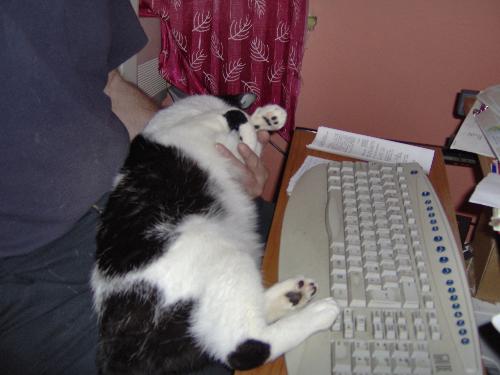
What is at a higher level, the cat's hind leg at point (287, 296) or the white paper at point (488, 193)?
the white paper at point (488, 193)

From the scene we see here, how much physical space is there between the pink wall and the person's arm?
2.44 ft

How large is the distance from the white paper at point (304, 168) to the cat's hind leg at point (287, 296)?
0.87 feet

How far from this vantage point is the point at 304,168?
1061mm

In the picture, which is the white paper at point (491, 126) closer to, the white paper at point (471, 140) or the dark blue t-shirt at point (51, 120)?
the white paper at point (471, 140)

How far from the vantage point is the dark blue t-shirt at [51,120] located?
0.79m

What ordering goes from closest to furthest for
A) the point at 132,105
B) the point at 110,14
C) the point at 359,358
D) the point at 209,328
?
the point at 359,358
the point at 209,328
the point at 110,14
the point at 132,105

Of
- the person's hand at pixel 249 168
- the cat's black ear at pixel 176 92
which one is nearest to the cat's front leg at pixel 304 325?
the person's hand at pixel 249 168

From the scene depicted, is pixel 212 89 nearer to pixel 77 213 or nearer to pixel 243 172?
pixel 243 172

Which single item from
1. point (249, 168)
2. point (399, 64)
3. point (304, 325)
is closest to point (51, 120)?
point (249, 168)

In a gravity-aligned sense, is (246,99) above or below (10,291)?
above

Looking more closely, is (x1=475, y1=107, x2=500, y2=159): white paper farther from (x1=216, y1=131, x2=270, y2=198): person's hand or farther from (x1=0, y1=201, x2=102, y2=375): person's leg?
(x1=0, y1=201, x2=102, y2=375): person's leg

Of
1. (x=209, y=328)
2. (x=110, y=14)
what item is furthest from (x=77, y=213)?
(x=110, y=14)

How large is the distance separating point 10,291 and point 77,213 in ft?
0.65

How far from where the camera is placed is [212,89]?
1.68m
